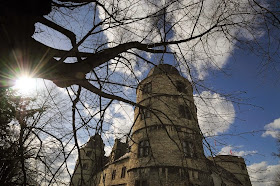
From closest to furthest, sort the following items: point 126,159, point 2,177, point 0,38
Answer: point 0,38, point 2,177, point 126,159

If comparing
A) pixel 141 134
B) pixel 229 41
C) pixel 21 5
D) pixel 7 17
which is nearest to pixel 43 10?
pixel 21 5

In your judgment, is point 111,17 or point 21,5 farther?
point 111,17

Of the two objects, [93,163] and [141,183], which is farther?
[141,183]

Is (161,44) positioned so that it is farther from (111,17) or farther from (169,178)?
(169,178)

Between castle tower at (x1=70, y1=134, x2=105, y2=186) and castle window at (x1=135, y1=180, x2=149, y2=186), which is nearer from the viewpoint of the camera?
castle tower at (x1=70, y1=134, x2=105, y2=186)

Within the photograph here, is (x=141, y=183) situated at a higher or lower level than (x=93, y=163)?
higher

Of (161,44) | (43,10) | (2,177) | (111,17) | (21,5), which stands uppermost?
(111,17)

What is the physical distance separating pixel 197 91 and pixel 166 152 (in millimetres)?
10698

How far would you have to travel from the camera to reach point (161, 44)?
2.26 m

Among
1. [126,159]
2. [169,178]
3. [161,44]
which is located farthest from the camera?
[126,159]

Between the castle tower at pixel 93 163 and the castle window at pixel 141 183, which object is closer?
the castle tower at pixel 93 163

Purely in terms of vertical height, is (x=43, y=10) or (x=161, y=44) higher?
(x=161, y=44)

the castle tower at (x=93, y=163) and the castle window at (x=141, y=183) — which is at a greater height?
the castle window at (x=141, y=183)

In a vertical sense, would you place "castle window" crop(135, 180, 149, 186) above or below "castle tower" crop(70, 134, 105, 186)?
above
